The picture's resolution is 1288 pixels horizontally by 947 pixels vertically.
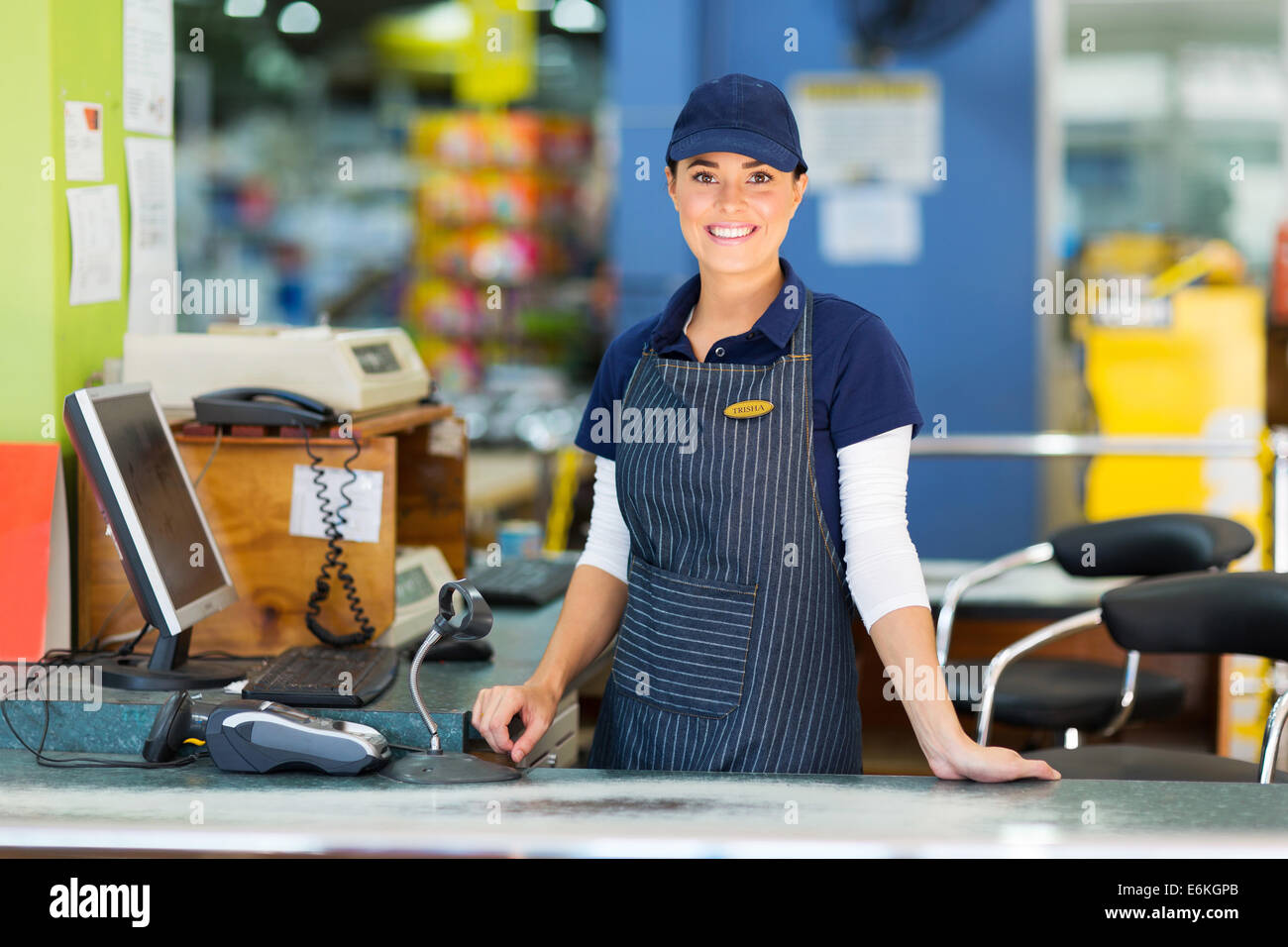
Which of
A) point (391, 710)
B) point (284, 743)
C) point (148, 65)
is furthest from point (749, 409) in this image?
point (148, 65)

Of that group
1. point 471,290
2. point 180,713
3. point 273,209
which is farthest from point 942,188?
point 273,209

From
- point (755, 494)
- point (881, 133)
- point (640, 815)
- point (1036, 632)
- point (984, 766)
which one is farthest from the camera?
point (881, 133)

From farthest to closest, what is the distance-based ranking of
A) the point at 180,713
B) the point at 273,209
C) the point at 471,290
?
the point at 273,209
the point at 471,290
the point at 180,713

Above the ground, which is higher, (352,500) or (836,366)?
(836,366)

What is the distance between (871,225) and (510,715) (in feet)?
12.6

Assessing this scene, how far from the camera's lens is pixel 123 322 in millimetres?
2500

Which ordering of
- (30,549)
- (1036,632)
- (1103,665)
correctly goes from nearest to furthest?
1. (30,549)
2. (1036,632)
3. (1103,665)

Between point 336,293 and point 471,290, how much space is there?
1363 millimetres

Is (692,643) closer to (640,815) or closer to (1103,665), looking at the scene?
(640,815)

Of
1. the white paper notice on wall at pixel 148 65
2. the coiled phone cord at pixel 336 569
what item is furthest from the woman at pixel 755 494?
the white paper notice on wall at pixel 148 65

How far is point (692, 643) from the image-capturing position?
→ 1.91 meters

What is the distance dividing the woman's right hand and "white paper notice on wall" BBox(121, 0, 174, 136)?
51.3 inches
